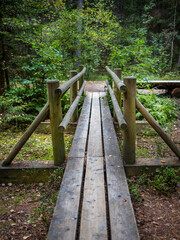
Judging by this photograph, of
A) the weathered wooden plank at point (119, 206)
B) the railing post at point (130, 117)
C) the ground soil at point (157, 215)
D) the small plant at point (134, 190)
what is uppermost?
the railing post at point (130, 117)

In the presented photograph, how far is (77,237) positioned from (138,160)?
5.90ft

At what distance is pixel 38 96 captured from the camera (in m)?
7.67

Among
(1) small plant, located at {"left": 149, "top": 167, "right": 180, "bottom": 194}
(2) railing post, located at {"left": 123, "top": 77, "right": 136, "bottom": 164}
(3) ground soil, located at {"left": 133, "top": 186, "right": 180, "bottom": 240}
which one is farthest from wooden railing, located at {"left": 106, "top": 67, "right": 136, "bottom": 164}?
(3) ground soil, located at {"left": 133, "top": 186, "right": 180, "bottom": 240}

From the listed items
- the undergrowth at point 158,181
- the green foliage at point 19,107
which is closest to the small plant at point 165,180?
the undergrowth at point 158,181

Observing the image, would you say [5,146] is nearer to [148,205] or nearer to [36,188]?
[36,188]

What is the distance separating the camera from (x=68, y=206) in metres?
2.26

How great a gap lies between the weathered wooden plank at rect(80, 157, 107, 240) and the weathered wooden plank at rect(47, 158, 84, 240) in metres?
0.09

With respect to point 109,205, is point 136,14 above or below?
above

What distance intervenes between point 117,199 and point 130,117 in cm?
126

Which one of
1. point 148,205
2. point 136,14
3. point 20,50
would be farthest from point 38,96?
point 136,14

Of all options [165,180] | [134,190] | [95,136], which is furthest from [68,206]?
[95,136]

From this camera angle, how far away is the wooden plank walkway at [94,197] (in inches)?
75.7

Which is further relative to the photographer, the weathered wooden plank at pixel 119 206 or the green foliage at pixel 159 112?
the green foliage at pixel 159 112

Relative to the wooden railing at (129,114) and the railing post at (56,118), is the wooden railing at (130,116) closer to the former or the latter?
the wooden railing at (129,114)
